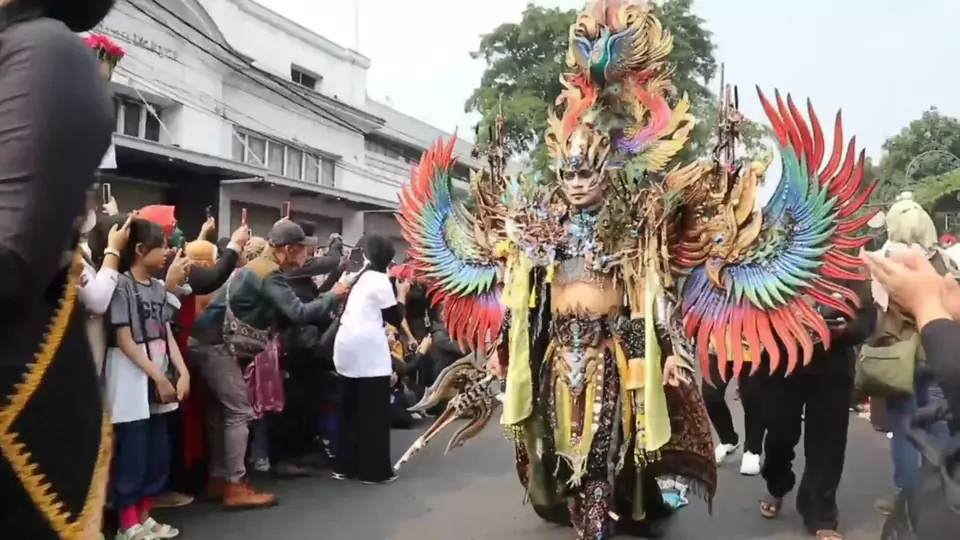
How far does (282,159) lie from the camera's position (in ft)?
55.6

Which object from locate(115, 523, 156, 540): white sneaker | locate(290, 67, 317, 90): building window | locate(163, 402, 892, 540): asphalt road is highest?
locate(290, 67, 317, 90): building window

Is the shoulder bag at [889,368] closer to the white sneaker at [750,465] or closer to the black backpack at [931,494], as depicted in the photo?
the white sneaker at [750,465]

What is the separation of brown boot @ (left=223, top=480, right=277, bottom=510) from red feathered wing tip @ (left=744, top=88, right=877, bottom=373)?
3.09 metres

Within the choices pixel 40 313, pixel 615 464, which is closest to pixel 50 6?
pixel 40 313

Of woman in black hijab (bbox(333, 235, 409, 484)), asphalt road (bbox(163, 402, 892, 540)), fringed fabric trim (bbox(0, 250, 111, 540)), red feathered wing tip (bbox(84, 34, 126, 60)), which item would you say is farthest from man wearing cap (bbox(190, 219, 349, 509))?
fringed fabric trim (bbox(0, 250, 111, 540))

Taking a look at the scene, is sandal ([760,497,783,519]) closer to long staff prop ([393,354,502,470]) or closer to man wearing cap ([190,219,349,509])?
long staff prop ([393,354,502,470])

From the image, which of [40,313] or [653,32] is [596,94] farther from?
[40,313]

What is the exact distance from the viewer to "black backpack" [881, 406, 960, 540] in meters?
1.91

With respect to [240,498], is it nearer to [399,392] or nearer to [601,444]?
[601,444]

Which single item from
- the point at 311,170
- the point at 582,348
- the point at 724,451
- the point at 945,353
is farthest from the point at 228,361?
the point at 311,170

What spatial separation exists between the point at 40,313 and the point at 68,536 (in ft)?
0.97

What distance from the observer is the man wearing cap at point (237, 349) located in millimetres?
5195

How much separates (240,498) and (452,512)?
1265 mm

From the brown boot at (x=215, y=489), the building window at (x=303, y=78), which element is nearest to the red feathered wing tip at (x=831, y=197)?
the brown boot at (x=215, y=489)
